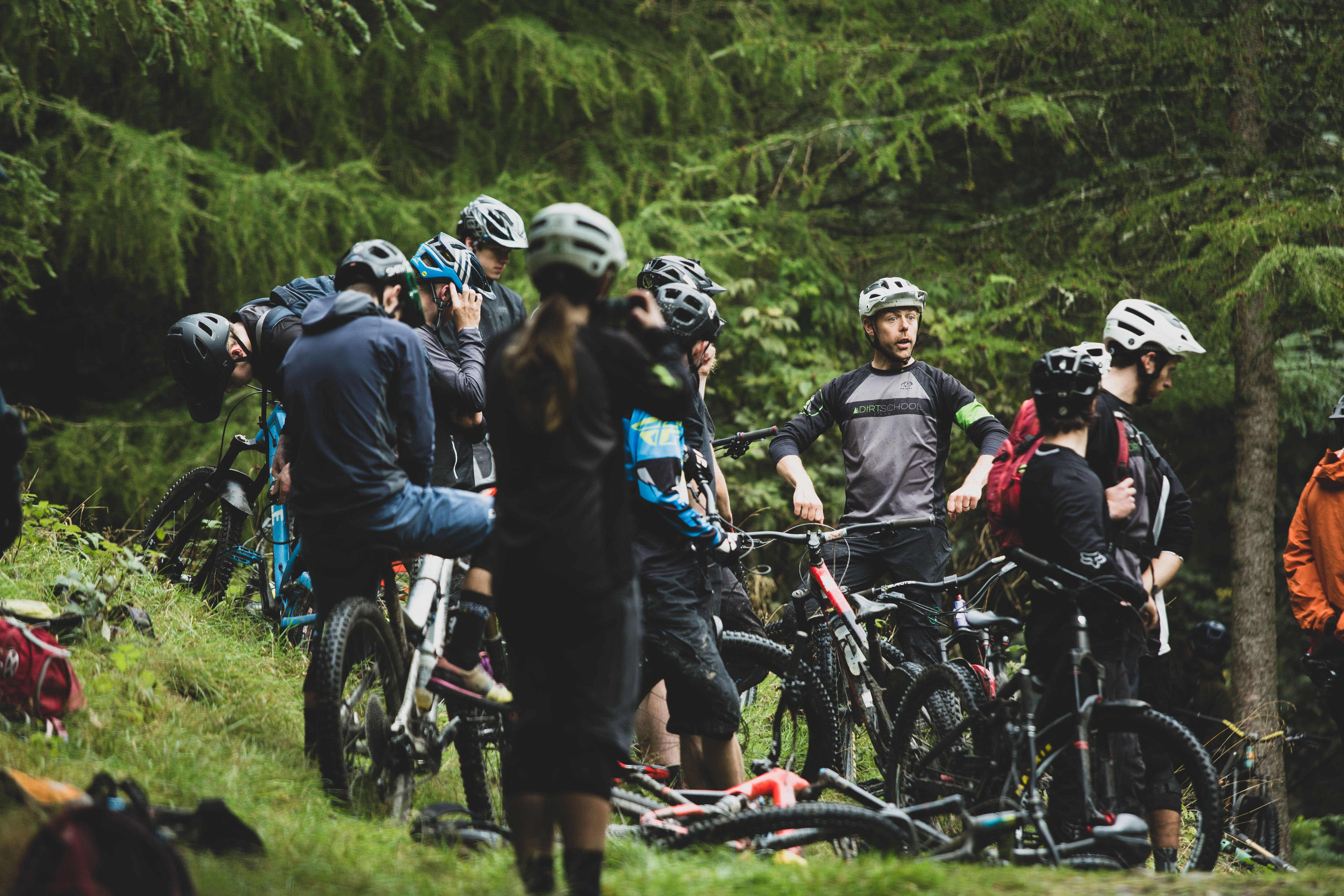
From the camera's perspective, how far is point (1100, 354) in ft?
17.7

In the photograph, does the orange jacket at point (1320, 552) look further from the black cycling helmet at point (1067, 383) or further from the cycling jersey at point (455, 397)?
the cycling jersey at point (455, 397)

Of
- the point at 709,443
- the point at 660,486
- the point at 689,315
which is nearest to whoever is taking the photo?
the point at 660,486

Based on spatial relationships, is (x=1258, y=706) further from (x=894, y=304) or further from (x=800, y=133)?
(x=800, y=133)

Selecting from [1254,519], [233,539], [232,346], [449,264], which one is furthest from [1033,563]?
[1254,519]

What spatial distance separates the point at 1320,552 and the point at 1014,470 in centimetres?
272

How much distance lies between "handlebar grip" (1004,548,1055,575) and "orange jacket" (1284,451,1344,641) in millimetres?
2562

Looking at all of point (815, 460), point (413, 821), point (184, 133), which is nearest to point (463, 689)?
point (413, 821)

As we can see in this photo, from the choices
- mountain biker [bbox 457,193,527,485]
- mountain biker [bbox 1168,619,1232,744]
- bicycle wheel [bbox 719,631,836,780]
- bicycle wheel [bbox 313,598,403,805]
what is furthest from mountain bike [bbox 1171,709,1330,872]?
bicycle wheel [bbox 313,598,403,805]

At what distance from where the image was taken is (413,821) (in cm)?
400

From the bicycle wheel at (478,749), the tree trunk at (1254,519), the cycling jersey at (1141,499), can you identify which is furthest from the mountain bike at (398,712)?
the tree trunk at (1254,519)

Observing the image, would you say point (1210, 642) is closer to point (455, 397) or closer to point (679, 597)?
point (679, 597)

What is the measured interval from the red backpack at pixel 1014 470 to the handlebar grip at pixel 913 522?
0.67 metres

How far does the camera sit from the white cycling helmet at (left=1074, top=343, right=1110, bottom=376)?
5133mm

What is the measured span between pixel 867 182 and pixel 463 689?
9.26m
